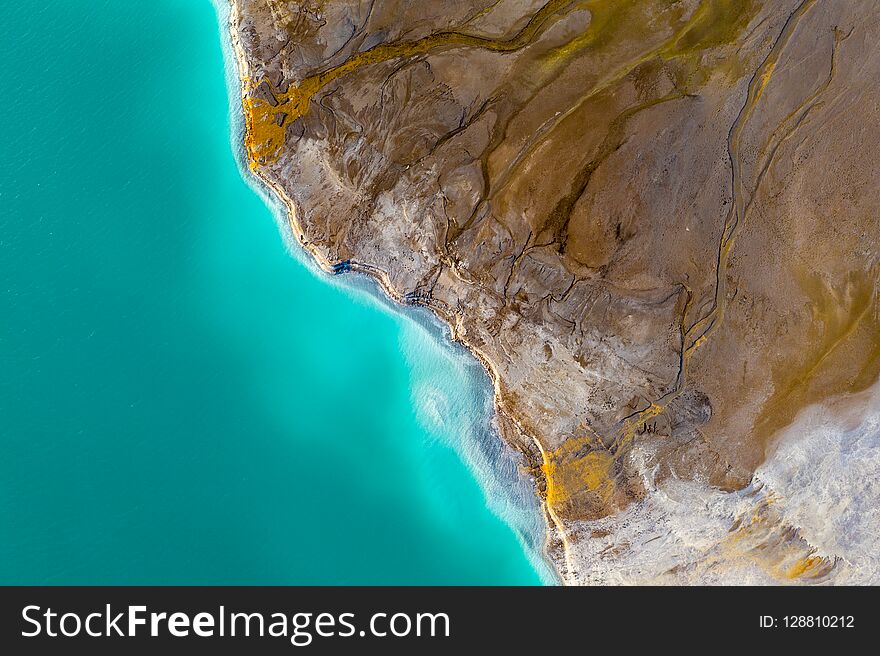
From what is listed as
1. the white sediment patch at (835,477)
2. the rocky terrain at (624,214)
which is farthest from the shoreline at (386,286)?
the white sediment patch at (835,477)

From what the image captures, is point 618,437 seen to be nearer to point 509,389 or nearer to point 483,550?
point 509,389

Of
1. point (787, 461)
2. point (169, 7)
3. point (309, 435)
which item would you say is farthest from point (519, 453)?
point (169, 7)

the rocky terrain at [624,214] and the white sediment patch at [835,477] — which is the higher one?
the rocky terrain at [624,214]

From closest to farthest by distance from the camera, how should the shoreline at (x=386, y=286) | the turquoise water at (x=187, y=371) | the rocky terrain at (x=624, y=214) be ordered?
the rocky terrain at (x=624, y=214), the turquoise water at (x=187, y=371), the shoreline at (x=386, y=286)

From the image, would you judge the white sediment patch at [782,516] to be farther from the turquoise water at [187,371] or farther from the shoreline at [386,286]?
the turquoise water at [187,371]

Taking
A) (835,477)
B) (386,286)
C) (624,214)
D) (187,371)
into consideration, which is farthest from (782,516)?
(187,371)

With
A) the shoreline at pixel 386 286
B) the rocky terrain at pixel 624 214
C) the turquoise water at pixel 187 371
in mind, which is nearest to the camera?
the rocky terrain at pixel 624 214

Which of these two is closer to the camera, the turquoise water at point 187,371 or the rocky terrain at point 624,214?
the rocky terrain at point 624,214
